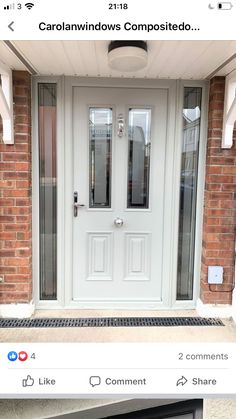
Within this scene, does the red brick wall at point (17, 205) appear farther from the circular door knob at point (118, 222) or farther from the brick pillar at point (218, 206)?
the brick pillar at point (218, 206)

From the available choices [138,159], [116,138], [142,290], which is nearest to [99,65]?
[116,138]

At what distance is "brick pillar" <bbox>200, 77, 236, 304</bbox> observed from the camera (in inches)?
100.0

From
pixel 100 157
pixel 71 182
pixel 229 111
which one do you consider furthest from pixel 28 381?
pixel 229 111

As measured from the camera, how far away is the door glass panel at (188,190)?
2.65 meters

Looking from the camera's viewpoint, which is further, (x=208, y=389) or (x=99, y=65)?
(x=99, y=65)

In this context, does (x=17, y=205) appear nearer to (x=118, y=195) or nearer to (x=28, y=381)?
(x=118, y=195)

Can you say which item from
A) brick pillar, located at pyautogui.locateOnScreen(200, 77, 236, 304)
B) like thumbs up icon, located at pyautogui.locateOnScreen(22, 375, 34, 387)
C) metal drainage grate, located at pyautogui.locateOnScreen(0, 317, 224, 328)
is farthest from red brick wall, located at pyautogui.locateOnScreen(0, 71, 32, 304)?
like thumbs up icon, located at pyautogui.locateOnScreen(22, 375, 34, 387)

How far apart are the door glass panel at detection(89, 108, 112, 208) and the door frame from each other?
172mm

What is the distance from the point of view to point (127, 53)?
1904mm

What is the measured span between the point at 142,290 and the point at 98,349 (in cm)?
177

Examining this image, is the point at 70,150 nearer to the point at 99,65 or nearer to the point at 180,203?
the point at 99,65

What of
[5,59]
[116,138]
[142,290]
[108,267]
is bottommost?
[142,290]
